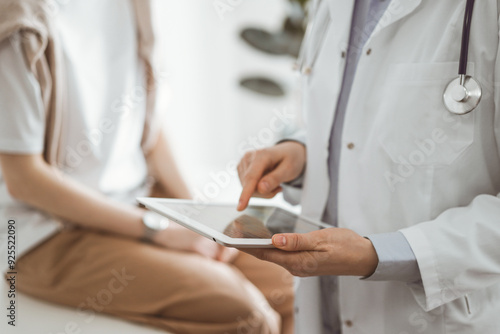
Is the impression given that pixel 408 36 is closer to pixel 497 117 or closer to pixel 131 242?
pixel 497 117

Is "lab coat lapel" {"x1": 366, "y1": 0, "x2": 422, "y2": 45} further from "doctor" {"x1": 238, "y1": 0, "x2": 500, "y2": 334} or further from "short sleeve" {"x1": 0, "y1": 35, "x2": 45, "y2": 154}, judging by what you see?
"short sleeve" {"x1": 0, "y1": 35, "x2": 45, "y2": 154}

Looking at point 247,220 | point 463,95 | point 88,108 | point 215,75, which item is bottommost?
point 215,75

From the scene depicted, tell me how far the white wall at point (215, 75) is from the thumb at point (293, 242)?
1.86 meters

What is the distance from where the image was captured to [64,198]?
0.96 meters

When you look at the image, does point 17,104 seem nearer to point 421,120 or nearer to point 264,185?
point 264,185

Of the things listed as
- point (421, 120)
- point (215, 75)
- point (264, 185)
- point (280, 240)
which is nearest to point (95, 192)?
point (264, 185)

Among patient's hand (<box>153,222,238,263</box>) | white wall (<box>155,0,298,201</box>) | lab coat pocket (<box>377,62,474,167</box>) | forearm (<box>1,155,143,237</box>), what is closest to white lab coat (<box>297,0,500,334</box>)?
lab coat pocket (<box>377,62,474,167</box>)

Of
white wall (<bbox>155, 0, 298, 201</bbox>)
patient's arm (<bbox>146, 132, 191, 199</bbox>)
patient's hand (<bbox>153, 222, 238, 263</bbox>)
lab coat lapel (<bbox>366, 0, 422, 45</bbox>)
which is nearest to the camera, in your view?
lab coat lapel (<bbox>366, 0, 422, 45</bbox>)

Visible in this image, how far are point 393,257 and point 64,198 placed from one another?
27.1 inches

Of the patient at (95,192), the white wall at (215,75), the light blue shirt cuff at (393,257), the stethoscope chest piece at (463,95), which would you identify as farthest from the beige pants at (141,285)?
the white wall at (215,75)

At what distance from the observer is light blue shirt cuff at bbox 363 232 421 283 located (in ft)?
2.00

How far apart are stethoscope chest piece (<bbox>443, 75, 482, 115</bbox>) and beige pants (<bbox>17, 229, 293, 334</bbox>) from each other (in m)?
0.53

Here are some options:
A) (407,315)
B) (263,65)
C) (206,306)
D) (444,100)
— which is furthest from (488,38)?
(263,65)

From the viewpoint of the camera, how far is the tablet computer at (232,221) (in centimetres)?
56
